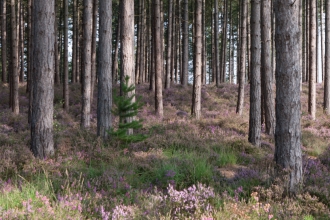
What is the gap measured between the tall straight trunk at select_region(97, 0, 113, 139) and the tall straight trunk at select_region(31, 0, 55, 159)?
86.9 inches

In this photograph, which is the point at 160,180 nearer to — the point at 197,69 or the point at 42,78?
the point at 42,78

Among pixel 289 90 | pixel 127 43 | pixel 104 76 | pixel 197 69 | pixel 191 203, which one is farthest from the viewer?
pixel 197 69

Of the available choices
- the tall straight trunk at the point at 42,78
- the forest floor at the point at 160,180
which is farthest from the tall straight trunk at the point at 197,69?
Answer: the tall straight trunk at the point at 42,78

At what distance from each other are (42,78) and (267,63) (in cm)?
888

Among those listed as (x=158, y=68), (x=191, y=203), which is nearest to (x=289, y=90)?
(x=191, y=203)

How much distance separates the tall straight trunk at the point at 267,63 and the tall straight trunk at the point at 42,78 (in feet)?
26.7

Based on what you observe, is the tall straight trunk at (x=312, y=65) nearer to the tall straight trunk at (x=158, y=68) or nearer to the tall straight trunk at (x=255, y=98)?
the tall straight trunk at (x=255, y=98)

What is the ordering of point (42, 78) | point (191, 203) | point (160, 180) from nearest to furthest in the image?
→ 1. point (191, 203)
2. point (160, 180)
3. point (42, 78)

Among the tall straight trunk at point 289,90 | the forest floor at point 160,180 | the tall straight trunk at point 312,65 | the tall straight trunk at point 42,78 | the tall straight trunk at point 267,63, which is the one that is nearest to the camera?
the forest floor at point 160,180

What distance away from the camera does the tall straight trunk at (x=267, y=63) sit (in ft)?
38.3

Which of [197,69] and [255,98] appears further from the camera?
[197,69]

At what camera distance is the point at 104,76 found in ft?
32.4

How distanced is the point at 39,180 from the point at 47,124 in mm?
2137

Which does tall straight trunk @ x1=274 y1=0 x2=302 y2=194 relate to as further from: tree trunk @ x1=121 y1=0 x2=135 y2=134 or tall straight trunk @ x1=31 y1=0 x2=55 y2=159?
tall straight trunk @ x1=31 y1=0 x2=55 y2=159
